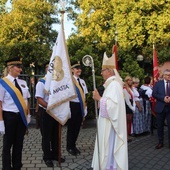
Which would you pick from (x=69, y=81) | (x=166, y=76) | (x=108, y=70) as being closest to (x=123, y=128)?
(x=108, y=70)

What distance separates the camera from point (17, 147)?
459 cm

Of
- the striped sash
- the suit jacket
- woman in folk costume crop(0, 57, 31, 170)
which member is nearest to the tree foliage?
the suit jacket

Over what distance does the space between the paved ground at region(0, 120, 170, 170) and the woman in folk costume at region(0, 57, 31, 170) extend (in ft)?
2.15

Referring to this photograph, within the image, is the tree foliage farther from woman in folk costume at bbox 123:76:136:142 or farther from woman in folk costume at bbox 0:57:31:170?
woman in folk costume at bbox 0:57:31:170

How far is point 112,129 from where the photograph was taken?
453cm

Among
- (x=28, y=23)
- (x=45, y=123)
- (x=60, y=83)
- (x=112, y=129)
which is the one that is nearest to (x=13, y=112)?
(x=45, y=123)

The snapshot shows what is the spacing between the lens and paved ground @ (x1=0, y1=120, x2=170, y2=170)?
5.28 meters

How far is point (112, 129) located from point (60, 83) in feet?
4.23

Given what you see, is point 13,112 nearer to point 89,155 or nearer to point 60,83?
point 60,83

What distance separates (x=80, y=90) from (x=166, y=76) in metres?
2.22

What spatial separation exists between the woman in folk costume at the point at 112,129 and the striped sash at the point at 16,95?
44.7 inches

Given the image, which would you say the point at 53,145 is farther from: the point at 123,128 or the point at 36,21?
the point at 36,21

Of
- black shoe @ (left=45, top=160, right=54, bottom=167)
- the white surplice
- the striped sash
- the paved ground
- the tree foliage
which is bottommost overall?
the paved ground

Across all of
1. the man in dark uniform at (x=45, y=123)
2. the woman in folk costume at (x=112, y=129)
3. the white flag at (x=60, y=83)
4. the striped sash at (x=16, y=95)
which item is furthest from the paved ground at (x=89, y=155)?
the striped sash at (x=16, y=95)
